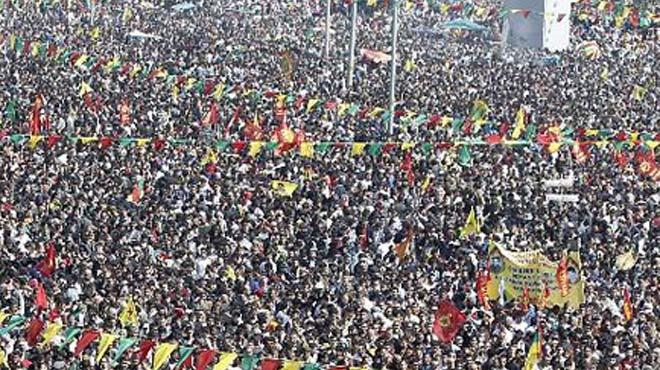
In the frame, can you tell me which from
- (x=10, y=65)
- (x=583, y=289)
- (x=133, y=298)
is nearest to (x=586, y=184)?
(x=583, y=289)

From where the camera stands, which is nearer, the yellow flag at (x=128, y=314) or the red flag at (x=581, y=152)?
the yellow flag at (x=128, y=314)

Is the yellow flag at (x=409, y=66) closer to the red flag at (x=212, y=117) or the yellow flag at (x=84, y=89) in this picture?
the yellow flag at (x=84, y=89)

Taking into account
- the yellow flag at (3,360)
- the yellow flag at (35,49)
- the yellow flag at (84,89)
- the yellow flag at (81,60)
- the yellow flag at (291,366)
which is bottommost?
the yellow flag at (35,49)

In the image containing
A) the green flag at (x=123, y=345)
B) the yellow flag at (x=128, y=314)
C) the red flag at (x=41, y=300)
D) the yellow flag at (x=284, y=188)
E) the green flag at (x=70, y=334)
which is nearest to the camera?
the green flag at (x=123, y=345)

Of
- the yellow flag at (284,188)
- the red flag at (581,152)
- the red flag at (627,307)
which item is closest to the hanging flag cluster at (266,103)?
the red flag at (581,152)

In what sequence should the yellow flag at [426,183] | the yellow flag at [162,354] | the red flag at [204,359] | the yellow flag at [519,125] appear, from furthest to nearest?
the yellow flag at [519,125] < the yellow flag at [426,183] < the yellow flag at [162,354] < the red flag at [204,359]

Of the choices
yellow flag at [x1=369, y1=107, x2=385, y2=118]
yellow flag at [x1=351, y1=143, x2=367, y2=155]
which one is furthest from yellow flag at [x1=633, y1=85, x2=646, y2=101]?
yellow flag at [x1=351, y1=143, x2=367, y2=155]

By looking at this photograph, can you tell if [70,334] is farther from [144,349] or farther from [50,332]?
[144,349]

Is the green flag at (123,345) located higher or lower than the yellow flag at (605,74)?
higher
